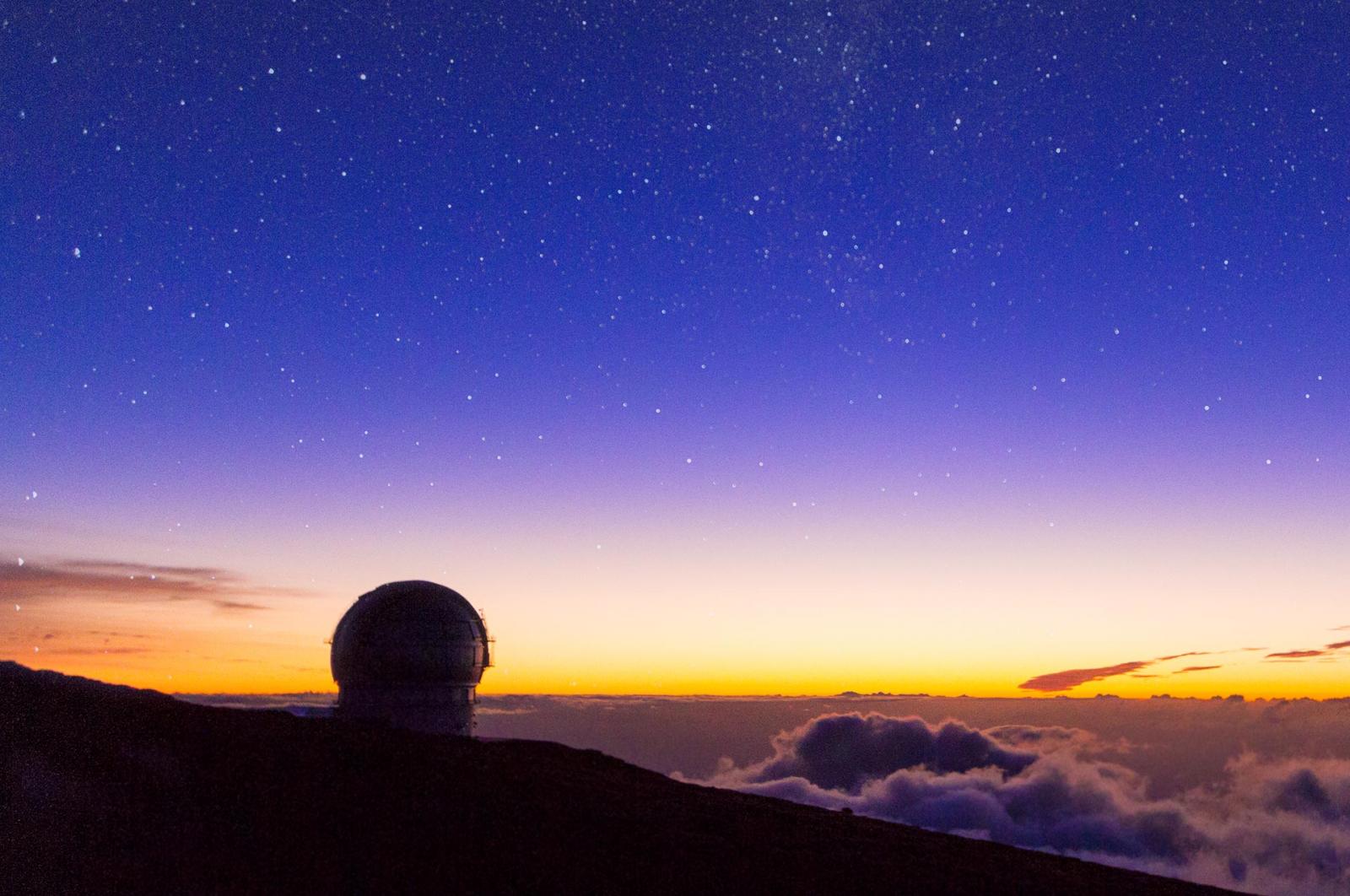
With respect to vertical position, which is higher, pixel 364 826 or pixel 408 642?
pixel 408 642

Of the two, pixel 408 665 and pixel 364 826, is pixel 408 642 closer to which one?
pixel 408 665

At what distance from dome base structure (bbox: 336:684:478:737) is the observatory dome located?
0.40 feet

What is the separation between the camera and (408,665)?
859 inches

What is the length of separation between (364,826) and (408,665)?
10050mm

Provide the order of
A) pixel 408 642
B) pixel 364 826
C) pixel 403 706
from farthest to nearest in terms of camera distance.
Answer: pixel 408 642
pixel 403 706
pixel 364 826

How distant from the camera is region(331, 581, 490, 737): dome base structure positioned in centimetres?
2178

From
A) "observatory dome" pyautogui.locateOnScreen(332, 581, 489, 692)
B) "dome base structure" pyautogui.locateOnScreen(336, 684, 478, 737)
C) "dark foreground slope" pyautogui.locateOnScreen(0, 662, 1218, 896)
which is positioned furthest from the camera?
"observatory dome" pyautogui.locateOnScreen(332, 581, 489, 692)

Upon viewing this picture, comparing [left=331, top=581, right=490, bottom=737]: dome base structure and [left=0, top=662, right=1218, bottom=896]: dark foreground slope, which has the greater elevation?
[left=331, top=581, right=490, bottom=737]: dome base structure

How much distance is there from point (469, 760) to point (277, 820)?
4.42 m

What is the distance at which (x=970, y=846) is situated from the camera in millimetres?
16641

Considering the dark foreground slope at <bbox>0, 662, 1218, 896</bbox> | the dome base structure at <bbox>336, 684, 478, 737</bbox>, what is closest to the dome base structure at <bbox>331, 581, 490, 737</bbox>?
the dome base structure at <bbox>336, 684, 478, 737</bbox>

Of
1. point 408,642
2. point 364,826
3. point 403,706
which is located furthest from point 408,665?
point 364,826

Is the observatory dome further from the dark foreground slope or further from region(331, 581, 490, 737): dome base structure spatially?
the dark foreground slope

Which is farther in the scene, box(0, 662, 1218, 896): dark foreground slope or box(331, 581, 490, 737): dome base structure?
box(331, 581, 490, 737): dome base structure
